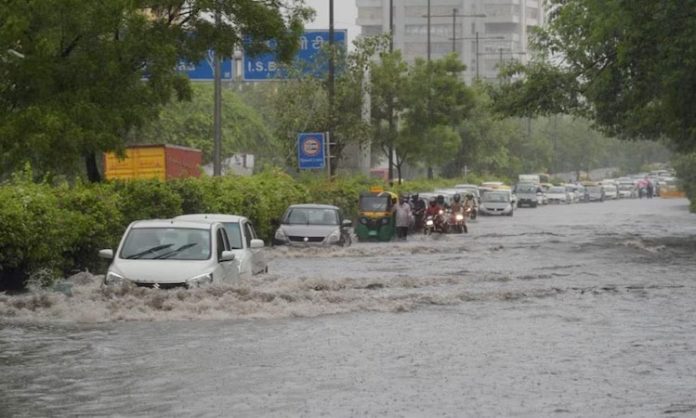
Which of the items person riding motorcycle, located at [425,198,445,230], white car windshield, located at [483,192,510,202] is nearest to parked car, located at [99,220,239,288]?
person riding motorcycle, located at [425,198,445,230]

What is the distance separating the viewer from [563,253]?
1668 inches

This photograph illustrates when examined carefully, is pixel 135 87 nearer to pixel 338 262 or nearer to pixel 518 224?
pixel 338 262

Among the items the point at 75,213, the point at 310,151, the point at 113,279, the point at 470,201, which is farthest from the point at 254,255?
the point at 470,201

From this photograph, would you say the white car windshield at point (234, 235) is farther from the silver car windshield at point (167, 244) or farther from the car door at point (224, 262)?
the silver car windshield at point (167, 244)

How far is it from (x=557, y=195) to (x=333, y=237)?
7428 centimetres

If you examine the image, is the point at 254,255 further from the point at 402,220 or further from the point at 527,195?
the point at 527,195

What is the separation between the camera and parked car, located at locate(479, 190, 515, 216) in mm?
81188

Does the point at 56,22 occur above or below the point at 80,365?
above

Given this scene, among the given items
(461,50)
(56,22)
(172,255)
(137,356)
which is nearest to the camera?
(137,356)

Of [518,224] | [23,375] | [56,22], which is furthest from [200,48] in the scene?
[518,224]

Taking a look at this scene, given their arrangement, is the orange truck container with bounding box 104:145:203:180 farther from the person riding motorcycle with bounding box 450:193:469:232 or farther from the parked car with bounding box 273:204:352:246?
the person riding motorcycle with bounding box 450:193:469:232

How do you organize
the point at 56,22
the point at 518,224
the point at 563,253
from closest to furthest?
the point at 56,22 → the point at 563,253 → the point at 518,224

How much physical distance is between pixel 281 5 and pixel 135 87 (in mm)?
5195

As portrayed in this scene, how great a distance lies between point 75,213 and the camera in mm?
28203
